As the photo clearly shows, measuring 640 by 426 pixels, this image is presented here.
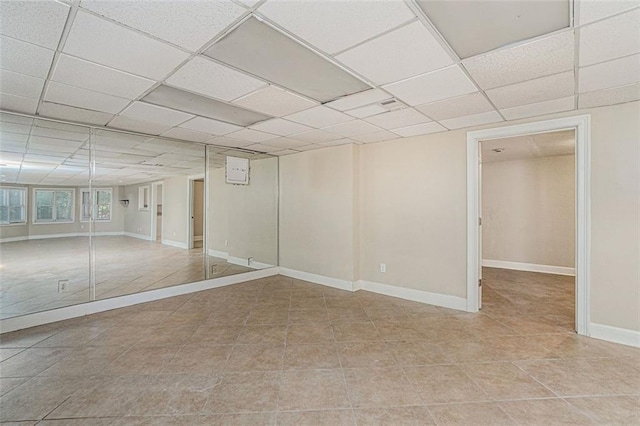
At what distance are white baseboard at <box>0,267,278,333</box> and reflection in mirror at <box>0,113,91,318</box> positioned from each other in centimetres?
13

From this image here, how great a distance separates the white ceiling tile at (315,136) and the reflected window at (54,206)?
4842 mm

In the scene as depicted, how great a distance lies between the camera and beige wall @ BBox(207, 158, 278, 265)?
594cm

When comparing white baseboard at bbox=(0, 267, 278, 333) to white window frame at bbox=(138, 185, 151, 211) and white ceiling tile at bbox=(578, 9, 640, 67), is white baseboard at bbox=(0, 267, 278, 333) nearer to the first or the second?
white ceiling tile at bbox=(578, 9, 640, 67)

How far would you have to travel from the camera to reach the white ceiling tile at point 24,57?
191cm

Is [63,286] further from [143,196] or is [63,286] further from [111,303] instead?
[143,196]

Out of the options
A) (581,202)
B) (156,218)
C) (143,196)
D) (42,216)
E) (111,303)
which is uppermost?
(143,196)

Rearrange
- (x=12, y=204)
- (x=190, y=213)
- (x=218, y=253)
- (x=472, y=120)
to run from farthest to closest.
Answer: (x=190, y=213) → (x=218, y=253) → (x=12, y=204) → (x=472, y=120)

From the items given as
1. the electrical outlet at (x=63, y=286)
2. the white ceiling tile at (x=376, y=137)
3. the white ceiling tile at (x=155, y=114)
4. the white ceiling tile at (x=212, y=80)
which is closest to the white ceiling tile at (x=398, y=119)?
the white ceiling tile at (x=376, y=137)

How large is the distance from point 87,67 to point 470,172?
418cm

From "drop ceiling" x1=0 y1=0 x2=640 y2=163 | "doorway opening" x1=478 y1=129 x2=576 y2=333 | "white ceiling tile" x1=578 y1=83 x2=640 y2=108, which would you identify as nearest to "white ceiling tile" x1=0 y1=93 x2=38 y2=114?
"drop ceiling" x1=0 y1=0 x2=640 y2=163

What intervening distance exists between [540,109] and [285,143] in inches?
135

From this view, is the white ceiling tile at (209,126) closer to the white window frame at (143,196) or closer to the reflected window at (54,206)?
the reflected window at (54,206)

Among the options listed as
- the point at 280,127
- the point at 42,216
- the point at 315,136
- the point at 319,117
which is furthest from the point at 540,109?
the point at 42,216

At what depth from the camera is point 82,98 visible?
2846 mm
